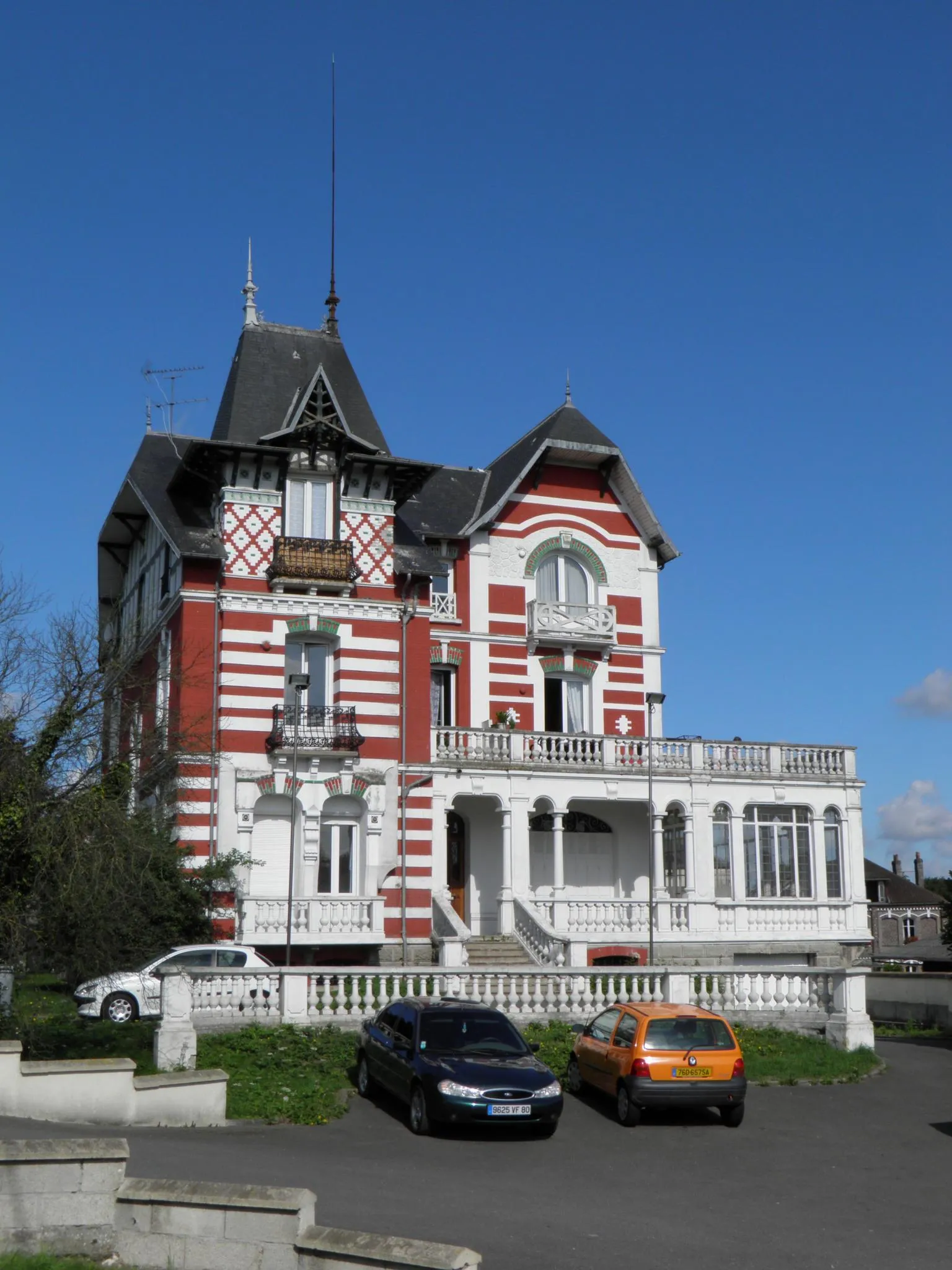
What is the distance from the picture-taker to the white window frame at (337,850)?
31.1 meters

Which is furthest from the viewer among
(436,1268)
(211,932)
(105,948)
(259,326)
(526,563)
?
(526,563)

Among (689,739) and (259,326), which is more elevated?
(259,326)

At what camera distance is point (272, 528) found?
31922 millimetres

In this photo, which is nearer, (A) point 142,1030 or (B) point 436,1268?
(B) point 436,1268

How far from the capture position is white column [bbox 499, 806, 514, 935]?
3173 cm

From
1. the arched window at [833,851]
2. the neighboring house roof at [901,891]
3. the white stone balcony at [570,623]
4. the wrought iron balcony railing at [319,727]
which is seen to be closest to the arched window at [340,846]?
the wrought iron balcony railing at [319,727]

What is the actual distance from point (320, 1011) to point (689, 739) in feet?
53.4

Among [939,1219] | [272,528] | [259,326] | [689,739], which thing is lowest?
[939,1219]

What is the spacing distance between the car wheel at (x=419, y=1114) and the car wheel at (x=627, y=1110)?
2579 mm

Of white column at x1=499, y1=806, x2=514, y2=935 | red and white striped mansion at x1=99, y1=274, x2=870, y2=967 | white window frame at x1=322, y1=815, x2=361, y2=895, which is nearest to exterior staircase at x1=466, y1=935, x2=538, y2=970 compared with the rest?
red and white striped mansion at x1=99, y1=274, x2=870, y2=967

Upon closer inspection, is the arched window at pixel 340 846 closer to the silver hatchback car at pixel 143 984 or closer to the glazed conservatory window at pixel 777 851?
the silver hatchback car at pixel 143 984

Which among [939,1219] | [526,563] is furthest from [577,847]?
[939,1219]

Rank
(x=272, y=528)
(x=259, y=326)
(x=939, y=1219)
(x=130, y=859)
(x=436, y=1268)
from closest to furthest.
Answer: (x=436, y=1268) → (x=939, y=1219) → (x=130, y=859) → (x=272, y=528) → (x=259, y=326)

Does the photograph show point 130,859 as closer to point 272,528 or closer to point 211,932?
point 211,932
